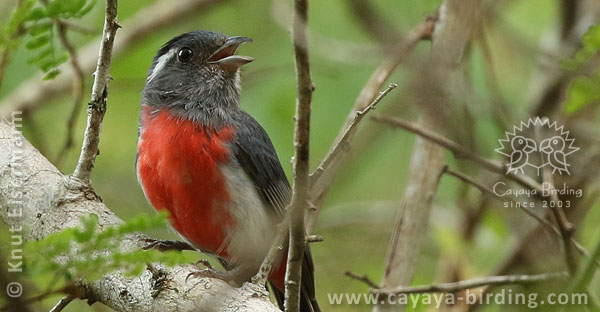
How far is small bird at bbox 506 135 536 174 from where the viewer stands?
5.25m

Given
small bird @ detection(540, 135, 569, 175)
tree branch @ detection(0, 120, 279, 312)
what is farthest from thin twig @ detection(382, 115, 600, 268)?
tree branch @ detection(0, 120, 279, 312)

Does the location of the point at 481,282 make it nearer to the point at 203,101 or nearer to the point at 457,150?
the point at 457,150

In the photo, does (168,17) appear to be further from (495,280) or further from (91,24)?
(495,280)

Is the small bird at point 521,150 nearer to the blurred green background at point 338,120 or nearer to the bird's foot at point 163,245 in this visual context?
the blurred green background at point 338,120

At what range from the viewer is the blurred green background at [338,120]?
5.52 metres

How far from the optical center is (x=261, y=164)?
470cm

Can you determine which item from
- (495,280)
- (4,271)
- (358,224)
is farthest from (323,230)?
(4,271)

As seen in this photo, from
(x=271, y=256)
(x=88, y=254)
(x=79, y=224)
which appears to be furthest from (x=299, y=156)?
(x=79, y=224)

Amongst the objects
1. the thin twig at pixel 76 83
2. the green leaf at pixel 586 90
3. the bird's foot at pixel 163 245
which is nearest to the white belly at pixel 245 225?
the bird's foot at pixel 163 245

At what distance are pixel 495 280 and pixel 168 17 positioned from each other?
362 centimetres

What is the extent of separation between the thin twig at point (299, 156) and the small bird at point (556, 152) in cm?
278

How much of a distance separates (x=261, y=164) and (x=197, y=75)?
793 mm

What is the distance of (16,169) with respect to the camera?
3387 mm

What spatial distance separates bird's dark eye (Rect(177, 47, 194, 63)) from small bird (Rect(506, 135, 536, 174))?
7.48ft
